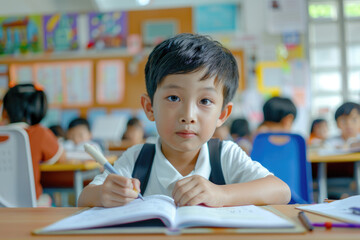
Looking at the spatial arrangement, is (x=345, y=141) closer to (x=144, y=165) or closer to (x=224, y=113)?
(x=224, y=113)

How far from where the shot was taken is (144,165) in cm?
91

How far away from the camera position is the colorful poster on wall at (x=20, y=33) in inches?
181

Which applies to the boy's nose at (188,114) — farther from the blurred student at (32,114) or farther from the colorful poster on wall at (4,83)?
the colorful poster on wall at (4,83)

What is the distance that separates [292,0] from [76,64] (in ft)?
9.95

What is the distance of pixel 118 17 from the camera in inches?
180

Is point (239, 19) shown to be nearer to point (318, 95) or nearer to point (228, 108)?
point (318, 95)

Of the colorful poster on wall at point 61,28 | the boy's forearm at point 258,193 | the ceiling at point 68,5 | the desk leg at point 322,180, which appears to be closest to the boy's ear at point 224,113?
the boy's forearm at point 258,193

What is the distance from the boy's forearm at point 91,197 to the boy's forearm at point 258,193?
0.80 feet

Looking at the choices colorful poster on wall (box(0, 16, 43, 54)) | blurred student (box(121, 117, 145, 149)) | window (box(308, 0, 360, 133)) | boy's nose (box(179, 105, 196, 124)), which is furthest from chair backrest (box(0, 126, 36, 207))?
window (box(308, 0, 360, 133))

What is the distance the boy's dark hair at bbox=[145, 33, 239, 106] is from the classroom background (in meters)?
3.55

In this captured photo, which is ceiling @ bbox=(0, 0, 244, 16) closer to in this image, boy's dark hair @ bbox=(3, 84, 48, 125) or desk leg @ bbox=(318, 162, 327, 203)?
boy's dark hair @ bbox=(3, 84, 48, 125)

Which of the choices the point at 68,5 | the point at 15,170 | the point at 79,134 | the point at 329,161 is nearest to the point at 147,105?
the point at 15,170

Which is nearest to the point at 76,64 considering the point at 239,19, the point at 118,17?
the point at 118,17

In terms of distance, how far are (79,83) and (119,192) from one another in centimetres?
429
